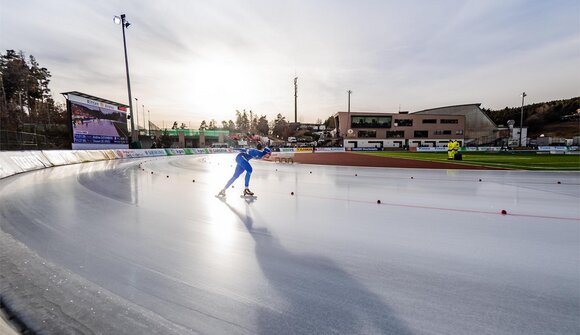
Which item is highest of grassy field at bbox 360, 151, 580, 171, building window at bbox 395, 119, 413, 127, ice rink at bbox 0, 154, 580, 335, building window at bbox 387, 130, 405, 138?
building window at bbox 395, 119, 413, 127

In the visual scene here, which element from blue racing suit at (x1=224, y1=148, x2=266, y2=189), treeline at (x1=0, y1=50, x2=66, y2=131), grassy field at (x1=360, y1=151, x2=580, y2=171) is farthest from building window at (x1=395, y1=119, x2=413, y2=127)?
treeline at (x1=0, y1=50, x2=66, y2=131)

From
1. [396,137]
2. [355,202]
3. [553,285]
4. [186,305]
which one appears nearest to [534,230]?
[553,285]

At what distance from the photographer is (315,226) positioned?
13.3ft

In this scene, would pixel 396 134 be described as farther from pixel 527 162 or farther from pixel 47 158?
pixel 47 158

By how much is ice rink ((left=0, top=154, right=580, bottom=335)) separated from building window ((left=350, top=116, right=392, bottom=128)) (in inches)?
2315

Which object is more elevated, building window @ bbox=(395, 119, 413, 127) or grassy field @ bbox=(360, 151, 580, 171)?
building window @ bbox=(395, 119, 413, 127)

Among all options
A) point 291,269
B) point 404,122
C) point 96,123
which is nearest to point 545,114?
point 404,122

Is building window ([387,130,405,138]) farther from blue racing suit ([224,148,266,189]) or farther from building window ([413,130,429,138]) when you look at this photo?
blue racing suit ([224,148,266,189])

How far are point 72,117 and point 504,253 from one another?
29.1 meters

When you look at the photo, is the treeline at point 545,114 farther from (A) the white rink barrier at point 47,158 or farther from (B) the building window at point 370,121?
(A) the white rink barrier at point 47,158

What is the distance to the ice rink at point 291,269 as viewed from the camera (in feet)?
5.98

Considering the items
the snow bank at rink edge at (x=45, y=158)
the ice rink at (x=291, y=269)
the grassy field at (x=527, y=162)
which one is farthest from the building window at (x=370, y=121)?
the ice rink at (x=291, y=269)

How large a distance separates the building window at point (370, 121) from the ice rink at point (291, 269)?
58.8 meters

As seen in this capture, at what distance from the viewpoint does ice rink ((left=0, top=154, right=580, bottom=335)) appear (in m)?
1.82
